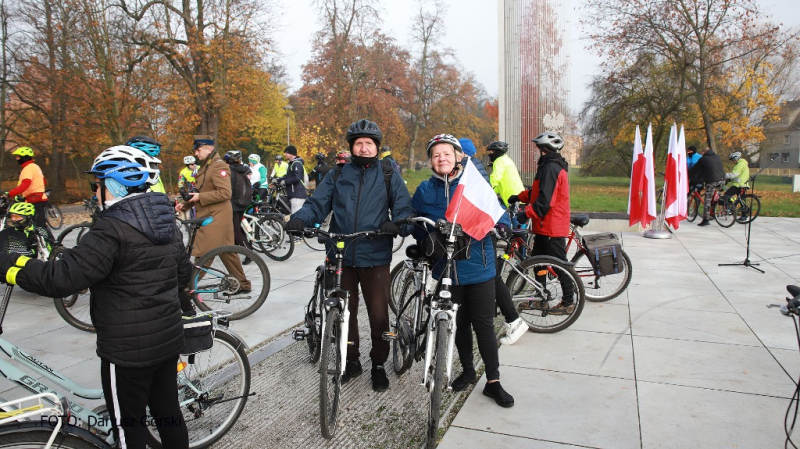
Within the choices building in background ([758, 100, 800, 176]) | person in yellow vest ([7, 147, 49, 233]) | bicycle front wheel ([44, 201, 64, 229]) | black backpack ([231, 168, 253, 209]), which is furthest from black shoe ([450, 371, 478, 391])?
building in background ([758, 100, 800, 176])

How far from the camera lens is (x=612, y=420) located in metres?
3.41

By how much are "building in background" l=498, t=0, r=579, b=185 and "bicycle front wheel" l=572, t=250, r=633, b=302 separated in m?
6.64

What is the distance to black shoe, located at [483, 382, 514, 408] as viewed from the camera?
362 cm

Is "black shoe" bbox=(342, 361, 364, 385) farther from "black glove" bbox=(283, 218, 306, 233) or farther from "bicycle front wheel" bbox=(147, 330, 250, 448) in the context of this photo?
"black glove" bbox=(283, 218, 306, 233)

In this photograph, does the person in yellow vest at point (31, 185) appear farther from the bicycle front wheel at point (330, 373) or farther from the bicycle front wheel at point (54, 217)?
the bicycle front wheel at point (54, 217)

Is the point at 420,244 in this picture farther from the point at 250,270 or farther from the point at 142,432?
the point at 250,270

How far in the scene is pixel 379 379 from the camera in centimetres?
397

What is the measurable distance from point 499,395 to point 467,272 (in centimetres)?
87

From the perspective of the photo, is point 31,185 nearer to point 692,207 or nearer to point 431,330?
point 431,330

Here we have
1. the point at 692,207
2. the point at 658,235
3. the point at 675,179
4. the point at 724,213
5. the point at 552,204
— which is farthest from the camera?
the point at 692,207

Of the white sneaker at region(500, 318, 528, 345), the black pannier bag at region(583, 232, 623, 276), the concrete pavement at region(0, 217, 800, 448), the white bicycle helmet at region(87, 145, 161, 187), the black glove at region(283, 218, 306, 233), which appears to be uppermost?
the white bicycle helmet at region(87, 145, 161, 187)

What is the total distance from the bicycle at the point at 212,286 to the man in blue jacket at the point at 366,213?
176 centimetres

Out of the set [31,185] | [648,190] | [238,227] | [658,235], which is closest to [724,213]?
[658,235]

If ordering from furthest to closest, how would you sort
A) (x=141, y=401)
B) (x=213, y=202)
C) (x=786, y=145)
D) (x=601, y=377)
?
(x=786, y=145)
(x=213, y=202)
(x=601, y=377)
(x=141, y=401)
